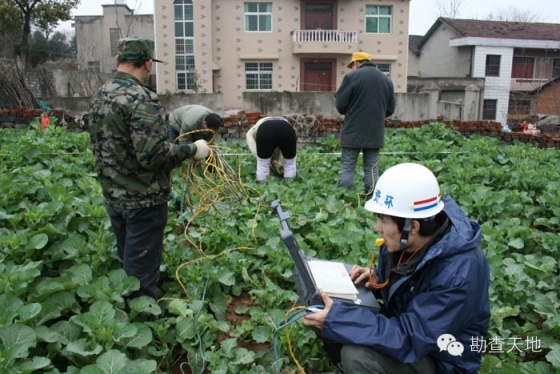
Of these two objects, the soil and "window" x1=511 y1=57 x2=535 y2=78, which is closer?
the soil

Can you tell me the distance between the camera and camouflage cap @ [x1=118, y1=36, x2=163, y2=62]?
2736 millimetres

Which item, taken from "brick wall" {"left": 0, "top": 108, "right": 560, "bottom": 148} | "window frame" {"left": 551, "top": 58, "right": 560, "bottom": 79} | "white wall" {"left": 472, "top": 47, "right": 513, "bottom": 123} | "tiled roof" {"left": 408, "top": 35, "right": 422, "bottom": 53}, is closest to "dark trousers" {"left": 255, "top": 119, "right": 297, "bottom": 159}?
"brick wall" {"left": 0, "top": 108, "right": 560, "bottom": 148}

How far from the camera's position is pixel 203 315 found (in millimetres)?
3010

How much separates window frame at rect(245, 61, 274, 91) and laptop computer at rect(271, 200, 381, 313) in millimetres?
20172

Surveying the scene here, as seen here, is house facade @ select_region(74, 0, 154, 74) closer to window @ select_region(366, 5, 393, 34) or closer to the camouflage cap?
window @ select_region(366, 5, 393, 34)

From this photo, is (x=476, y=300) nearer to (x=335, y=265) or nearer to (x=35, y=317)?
(x=335, y=265)

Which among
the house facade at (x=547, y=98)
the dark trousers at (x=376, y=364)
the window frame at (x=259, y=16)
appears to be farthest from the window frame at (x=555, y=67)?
A: the dark trousers at (x=376, y=364)

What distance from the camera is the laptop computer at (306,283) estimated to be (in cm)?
216

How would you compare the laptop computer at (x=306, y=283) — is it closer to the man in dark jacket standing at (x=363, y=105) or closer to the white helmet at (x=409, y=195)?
the white helmet at (x=409, y=195)

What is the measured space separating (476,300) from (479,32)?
27.9m

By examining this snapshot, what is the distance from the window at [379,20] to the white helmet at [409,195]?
2177 centimetres

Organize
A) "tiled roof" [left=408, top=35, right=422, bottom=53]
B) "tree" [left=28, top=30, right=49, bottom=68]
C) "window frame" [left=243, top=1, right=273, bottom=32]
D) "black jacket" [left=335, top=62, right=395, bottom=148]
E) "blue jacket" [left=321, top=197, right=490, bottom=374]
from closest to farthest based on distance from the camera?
"blue jacket" [left=321, top=197, right=490, bottom=374] < "black jacket" [left=335, top=62, right=395, bottom=148] < "window frame" [left=243, top=1, right=273, bottom=32] < "tree" [left=28, top=30, right=49, bottom=68] < "tiled roof" [left=408, top=35, right=422, bottom=53]

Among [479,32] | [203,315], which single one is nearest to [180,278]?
[203,315]

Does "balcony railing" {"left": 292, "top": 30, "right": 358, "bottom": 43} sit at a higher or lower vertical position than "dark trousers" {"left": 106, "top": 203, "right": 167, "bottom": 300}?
higher
